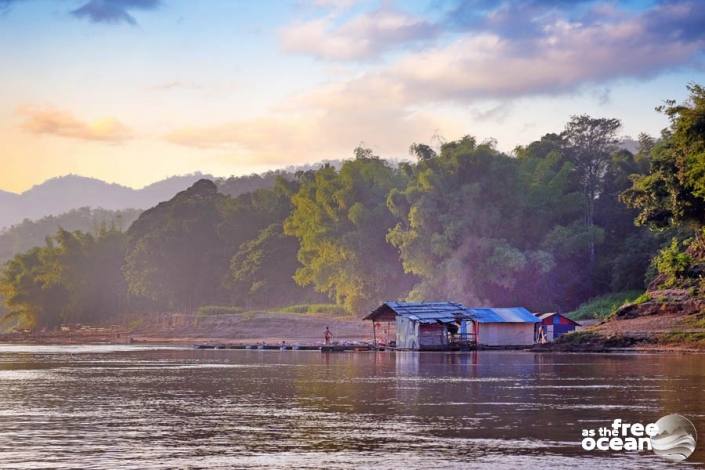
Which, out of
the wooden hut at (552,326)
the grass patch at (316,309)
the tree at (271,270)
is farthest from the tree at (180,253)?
the wooden hut at (552,326)

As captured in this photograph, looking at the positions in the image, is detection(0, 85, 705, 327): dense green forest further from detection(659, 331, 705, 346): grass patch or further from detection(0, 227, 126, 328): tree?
detection(659, 331, 705, 346): grass patch

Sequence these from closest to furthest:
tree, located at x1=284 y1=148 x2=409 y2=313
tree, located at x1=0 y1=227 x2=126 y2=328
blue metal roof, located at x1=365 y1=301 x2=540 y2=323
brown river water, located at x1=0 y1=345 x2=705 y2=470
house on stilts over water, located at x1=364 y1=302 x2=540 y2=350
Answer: brown river water, located at x1=0 y1=345 x2=705 y2=470
blue metal roof, located at x1=365 y1=301 x2=540 y2=323
house on stilts over water, located at x1=364 y1=302 x2=540 y2=350
tree, located at x1=284 y1=148 x2=409 y2=313
tree, located at x1=0 y1=227 x2=126 y2=328

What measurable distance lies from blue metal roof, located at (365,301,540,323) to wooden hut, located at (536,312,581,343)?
2.28 meters

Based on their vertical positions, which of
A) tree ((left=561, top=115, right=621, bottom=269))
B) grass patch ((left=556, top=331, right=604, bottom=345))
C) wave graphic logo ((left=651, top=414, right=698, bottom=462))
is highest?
tree ((left=561, top=115, right=621, bottom=269))

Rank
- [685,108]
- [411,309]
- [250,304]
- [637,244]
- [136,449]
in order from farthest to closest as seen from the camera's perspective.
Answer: [250,304] → [637,244] → [411,309] → [685,108] → [136,449]

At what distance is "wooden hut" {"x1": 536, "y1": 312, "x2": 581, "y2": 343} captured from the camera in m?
76.3

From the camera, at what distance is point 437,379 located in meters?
44.7

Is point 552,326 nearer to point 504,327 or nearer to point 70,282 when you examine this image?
point 504,327

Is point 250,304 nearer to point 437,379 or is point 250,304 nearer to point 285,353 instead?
point 285,353

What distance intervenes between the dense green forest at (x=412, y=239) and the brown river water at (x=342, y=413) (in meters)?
23.3

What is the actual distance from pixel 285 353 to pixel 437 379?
31829mm

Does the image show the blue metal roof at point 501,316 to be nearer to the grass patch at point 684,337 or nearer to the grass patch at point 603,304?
the grass patch at point 684,337

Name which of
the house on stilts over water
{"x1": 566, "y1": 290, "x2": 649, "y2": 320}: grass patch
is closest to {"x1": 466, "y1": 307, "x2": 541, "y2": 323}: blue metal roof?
the house on stilts over water

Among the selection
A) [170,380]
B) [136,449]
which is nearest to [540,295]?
[170,380]
